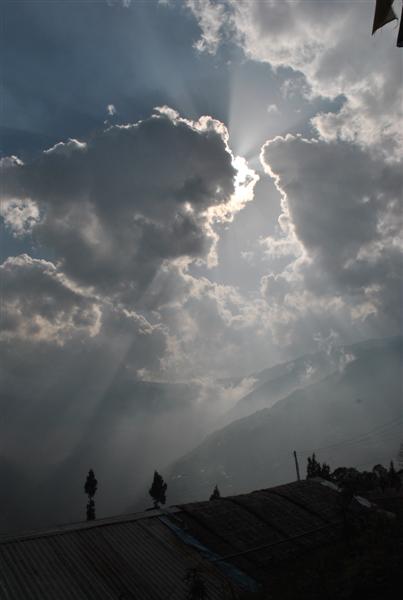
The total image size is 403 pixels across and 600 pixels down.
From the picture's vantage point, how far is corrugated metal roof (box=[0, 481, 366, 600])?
21.0 m

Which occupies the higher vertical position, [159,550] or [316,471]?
[316,471]

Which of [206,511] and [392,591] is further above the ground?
[206,511]

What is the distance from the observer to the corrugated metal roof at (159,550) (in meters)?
21.0

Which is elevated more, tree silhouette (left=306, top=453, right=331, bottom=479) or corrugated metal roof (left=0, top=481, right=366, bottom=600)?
tree silhouette (left=306, top=453, right=331, bottom=479)

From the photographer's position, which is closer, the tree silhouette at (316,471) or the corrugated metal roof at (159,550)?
the corrugated metal roof at (159,550)

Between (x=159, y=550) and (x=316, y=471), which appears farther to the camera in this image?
(x=316, y=471)

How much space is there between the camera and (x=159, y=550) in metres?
26.0

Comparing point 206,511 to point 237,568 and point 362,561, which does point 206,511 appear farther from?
point 362,561

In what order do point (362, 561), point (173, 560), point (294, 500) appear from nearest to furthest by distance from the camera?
point (362, 561) → point (173, 560) → point (294, 500)

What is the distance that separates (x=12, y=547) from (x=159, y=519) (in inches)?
402

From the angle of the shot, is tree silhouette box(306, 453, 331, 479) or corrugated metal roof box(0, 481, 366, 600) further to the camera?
tree silhouette box(306, 453, 331, 479)

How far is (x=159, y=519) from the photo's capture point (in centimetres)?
2980

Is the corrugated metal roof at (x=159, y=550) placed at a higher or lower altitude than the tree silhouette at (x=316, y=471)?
lower

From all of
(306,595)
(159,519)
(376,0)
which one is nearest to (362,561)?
(306,595)
